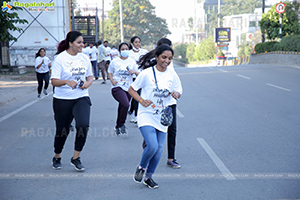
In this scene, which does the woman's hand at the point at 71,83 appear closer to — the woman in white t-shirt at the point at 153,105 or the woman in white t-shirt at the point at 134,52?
the woman in white t-shirt at the point at 153,105

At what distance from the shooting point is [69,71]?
209 inches

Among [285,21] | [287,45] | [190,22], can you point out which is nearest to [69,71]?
[287,45]

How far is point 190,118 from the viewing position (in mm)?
9375

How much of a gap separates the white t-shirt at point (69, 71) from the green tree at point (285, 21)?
96.1 ft

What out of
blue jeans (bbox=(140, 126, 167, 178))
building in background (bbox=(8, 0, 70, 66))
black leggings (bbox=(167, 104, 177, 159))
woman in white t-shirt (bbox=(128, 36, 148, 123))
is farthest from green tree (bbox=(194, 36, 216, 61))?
blue jeans (bbox=(140, 126, 167, 178))

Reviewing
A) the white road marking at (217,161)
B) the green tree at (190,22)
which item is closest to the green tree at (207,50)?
the green tree at (190,22)

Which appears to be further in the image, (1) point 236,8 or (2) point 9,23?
(1) point 236,8

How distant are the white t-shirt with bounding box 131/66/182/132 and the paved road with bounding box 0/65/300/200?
83 centimetres

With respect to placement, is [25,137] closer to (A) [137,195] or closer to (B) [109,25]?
(A) [137,195]

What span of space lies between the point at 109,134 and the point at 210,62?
64.3 meters

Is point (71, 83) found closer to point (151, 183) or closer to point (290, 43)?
point (151, 183)

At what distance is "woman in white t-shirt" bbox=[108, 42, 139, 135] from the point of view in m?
7.63

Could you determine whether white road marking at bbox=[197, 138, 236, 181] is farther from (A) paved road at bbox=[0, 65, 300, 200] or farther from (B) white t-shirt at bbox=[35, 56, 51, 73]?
(B) white t-shirt at bbox=[35, 56, 51, 73]

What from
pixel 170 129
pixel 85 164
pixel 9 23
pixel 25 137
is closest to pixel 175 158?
pixel 170 129
